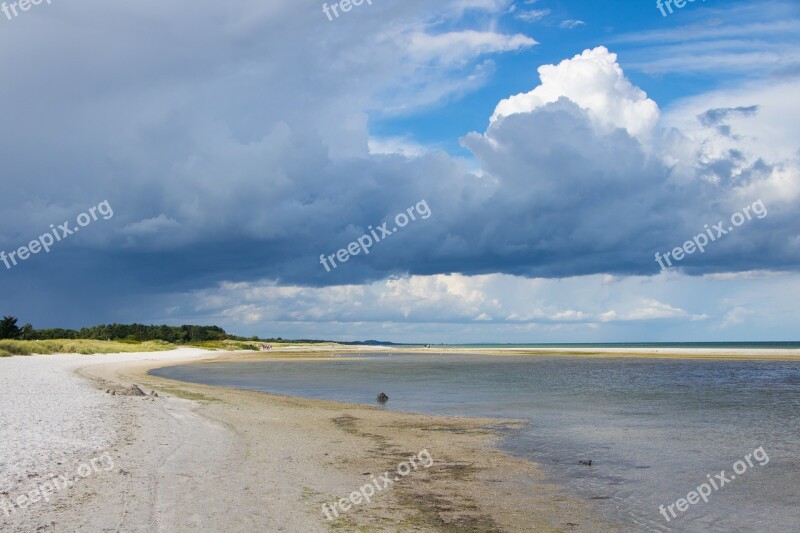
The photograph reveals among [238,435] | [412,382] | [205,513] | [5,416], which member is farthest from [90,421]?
[412,382]

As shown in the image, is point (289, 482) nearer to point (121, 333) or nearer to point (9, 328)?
point (9, 328)

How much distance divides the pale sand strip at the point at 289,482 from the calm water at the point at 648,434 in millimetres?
1819

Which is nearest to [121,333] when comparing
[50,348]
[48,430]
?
[50,348]

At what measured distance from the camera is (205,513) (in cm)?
1184

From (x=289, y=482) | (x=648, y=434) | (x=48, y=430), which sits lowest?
(x=648, y=434)

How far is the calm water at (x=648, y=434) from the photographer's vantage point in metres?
14.3

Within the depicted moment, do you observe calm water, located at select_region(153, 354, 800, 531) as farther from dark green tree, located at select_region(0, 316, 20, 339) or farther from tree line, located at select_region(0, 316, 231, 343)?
tree line, located at select_region(0, 316, 231, 343)

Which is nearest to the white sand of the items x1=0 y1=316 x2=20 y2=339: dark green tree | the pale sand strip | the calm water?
the pale sand strip

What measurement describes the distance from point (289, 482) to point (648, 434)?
16207 millimetres

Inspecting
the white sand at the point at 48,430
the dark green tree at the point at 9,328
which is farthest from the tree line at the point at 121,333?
the white sand at the point at 48,430

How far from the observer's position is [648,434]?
79.4 ft

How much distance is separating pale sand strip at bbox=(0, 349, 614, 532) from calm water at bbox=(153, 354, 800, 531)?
182 centimetres

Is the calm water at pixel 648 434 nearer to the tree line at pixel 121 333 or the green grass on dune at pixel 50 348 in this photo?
the green grass on dune at pixel 50 348

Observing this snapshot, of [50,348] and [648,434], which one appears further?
[50,348]
